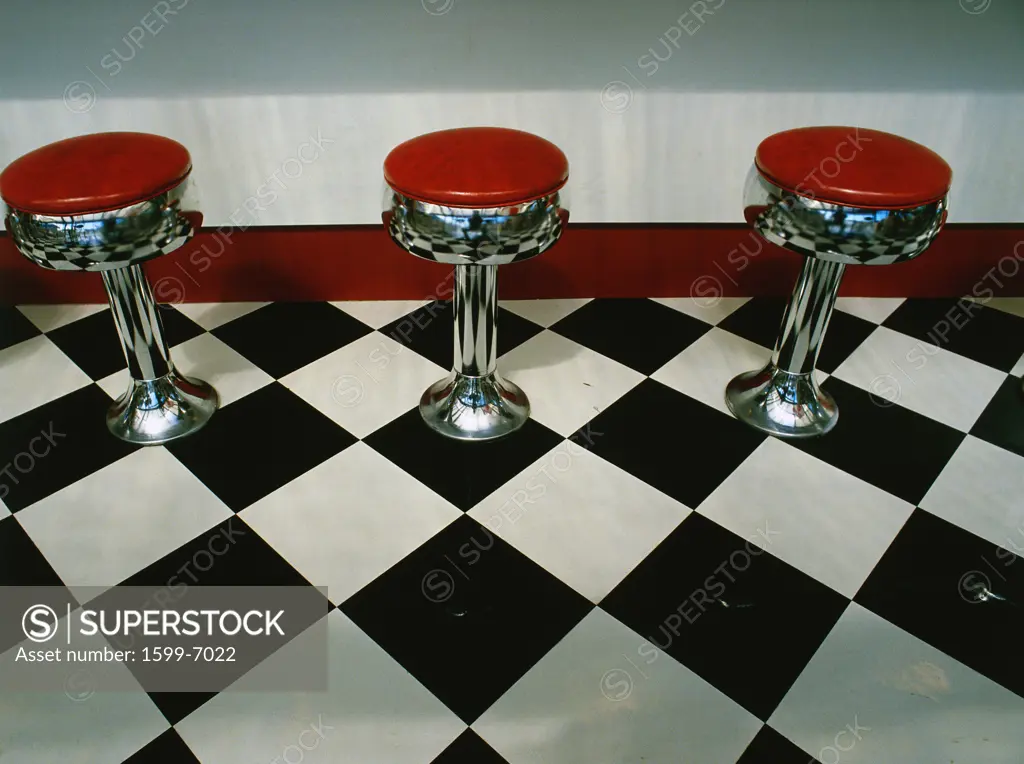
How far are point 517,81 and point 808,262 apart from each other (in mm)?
930

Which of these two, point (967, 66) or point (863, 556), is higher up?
point (967, 66)

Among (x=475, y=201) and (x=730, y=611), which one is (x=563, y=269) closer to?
(x=475, y=201)

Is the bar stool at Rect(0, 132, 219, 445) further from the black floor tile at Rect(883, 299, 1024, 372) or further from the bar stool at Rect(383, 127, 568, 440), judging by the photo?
the black floor tile at Rect(883, 299, 1024, 372)

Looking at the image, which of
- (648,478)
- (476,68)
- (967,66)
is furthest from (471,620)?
(967,66)

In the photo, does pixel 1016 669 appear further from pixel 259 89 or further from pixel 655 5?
pixel 259 89

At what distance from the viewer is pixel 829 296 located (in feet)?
5.98

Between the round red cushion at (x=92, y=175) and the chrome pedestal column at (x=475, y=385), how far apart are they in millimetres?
675

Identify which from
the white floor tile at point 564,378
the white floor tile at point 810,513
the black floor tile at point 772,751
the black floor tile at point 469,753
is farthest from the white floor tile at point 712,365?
the black floor tile at point 469,753

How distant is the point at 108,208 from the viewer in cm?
149

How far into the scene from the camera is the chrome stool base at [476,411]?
190 centimetres

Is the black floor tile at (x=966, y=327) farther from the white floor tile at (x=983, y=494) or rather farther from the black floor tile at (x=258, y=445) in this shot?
the black floor tile at (x=258, y=445)

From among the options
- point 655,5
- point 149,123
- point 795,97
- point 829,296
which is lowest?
point 829,296

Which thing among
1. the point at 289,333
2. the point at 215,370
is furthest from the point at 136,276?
the point at 289,333

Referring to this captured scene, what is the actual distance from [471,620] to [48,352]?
1564mm
